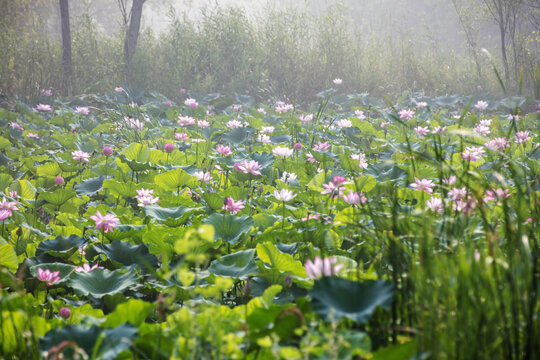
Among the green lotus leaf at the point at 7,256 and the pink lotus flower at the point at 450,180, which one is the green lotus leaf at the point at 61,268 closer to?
the green lotus leaf at the point at 7,256

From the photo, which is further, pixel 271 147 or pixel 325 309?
pixel 271 147

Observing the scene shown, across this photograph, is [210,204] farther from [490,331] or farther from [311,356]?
[490,331]

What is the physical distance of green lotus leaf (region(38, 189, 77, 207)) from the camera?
212cm

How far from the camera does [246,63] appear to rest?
6.99 m

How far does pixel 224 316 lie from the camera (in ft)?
3.55

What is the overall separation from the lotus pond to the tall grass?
141 inches

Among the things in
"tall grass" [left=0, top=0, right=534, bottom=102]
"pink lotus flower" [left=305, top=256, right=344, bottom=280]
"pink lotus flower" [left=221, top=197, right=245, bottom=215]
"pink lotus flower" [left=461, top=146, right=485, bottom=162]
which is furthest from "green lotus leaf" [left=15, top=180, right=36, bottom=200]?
"tall grass" [left=0, top=0, right=534, bottom=102]

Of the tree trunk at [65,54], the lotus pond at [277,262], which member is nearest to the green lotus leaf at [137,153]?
the lotus pond at [277,262]

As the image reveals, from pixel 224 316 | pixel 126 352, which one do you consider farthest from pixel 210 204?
pixel 126 352

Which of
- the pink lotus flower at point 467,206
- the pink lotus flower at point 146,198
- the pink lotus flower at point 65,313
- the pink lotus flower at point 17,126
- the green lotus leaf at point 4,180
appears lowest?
the pink lotus flower at point 65,313

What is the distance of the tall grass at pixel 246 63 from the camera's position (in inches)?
265

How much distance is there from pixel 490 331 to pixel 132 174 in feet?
7.17

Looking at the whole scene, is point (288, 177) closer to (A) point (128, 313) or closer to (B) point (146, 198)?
(B) point (146, 198)

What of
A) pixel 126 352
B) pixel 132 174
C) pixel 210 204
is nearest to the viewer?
pixel 126 352
